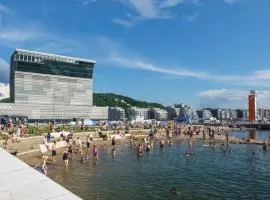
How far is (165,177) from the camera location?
33.8 m

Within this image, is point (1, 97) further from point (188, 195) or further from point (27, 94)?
point (188, 195)

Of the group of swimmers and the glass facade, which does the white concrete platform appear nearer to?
the group of swimmers

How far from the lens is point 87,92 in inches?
7544

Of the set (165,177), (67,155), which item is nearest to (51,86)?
(67,155)

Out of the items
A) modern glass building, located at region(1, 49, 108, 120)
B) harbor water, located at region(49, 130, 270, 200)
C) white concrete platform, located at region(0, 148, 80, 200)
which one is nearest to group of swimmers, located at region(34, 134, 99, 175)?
Result: harbor water, located at region(49, 130, 270, 200)

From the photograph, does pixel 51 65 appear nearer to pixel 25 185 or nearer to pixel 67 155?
pixel 67 155

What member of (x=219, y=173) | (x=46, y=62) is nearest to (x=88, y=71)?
(x=46, y=62)

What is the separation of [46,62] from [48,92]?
14.2 meters

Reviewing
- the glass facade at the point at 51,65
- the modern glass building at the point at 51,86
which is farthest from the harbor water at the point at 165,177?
the glass facade at the point at 51,65

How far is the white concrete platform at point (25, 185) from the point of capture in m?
10.8

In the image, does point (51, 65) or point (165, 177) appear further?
point (51, 65)

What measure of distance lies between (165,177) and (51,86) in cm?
15015

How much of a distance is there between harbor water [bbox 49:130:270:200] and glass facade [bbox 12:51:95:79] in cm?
12551

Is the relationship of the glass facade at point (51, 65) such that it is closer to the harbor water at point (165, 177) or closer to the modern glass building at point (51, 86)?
the modern glass building at point (51, 86)
